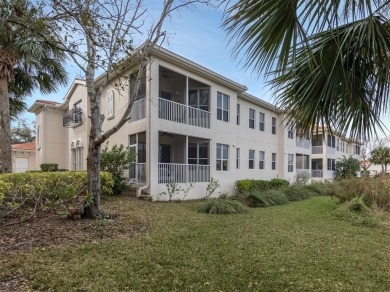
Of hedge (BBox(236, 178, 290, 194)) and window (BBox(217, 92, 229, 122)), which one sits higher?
window (BBox(217, 92, 229, 122))

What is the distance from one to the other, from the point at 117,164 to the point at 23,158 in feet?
69.6

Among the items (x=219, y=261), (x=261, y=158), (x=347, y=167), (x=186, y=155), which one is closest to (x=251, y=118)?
(x=261, y=158)

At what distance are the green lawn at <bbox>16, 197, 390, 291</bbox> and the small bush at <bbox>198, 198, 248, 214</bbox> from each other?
2.61m

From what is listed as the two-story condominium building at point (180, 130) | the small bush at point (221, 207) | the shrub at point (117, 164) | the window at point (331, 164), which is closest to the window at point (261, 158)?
the two-story condominium building at point (180, 130)

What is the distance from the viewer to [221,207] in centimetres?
1098

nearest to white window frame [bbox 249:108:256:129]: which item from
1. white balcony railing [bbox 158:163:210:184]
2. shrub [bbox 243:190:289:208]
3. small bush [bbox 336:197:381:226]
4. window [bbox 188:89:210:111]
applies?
window [bbox 188:89:210:111]

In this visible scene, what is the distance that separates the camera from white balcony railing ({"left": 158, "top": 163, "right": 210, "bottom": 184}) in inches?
538

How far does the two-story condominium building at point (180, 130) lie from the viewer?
44.5ft

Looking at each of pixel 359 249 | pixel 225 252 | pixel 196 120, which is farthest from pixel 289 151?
pixel 225 252

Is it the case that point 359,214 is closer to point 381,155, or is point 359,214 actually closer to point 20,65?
point 20,65

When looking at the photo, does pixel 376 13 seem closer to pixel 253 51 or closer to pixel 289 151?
pixel 253 51

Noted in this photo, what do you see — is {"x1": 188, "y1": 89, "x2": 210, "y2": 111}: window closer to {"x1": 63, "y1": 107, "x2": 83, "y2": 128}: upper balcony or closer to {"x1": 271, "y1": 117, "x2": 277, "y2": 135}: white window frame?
{"x1": 63, "y1": 107, "x2": 83, "y2": 128}: upper balcony

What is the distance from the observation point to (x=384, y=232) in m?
8.31

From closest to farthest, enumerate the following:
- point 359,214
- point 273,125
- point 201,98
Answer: point 359,214, point 201,98, point 273,125
